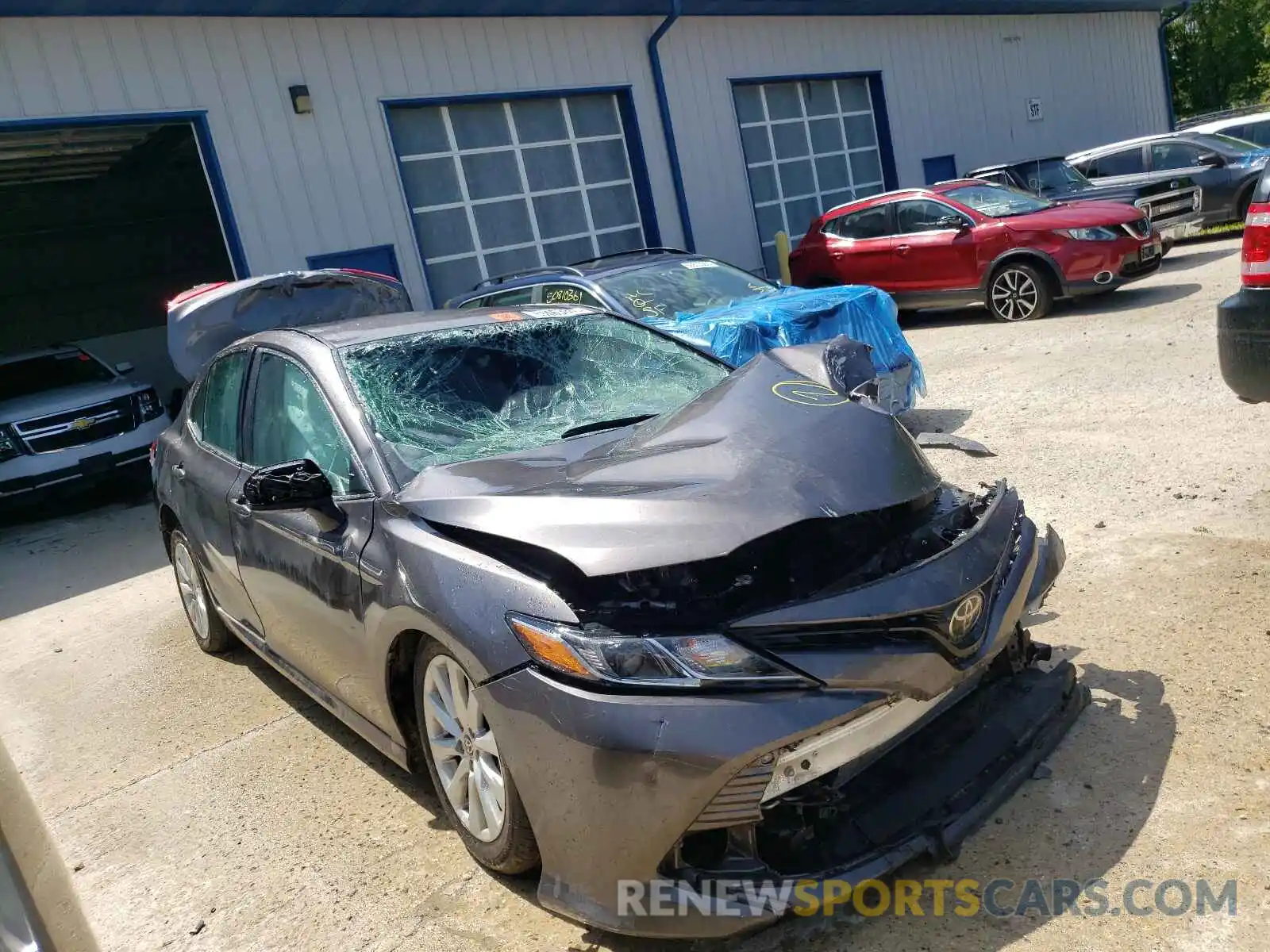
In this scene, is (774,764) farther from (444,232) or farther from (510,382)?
(444,232)

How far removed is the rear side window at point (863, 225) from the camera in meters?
12.0

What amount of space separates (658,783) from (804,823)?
16.7 inches

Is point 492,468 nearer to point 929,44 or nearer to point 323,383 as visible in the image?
point 323,383

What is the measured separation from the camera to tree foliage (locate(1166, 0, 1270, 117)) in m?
39.6

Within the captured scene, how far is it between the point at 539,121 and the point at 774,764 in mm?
12019

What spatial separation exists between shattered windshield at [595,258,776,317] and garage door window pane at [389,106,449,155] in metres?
4.67

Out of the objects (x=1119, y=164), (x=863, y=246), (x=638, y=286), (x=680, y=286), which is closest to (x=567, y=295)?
(x=638, y=286)

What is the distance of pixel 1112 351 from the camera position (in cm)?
834

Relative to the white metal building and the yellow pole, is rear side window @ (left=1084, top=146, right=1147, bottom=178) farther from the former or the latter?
the yellow pole

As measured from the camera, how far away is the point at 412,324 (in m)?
3.95

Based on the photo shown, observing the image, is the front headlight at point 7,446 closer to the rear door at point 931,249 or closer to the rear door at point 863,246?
the rear door at point 863,246

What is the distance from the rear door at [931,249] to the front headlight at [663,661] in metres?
9.68

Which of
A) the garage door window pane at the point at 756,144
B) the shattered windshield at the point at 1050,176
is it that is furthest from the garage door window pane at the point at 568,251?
the shattered windshield at the point at 1050,176

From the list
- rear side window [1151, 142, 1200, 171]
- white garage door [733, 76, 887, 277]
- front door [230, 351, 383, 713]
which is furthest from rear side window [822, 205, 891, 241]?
front door [230, 351, 383, 713]
